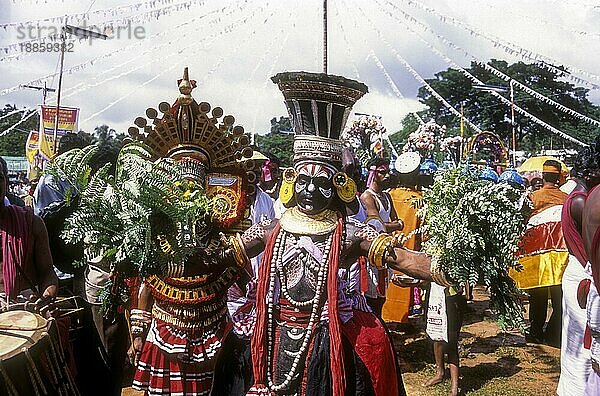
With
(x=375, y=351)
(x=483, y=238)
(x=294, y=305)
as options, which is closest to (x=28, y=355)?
(x=294, y=305)

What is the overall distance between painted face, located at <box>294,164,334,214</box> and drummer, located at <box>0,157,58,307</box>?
4.91ft

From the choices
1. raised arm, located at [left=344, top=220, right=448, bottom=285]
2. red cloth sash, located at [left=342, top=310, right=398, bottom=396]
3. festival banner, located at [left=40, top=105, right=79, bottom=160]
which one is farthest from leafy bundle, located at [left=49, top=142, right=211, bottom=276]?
festival banner, located at [left=40, top=105, right=79, bottom=160]

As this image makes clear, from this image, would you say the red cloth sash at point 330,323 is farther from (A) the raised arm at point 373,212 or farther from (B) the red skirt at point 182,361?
(A) the raised arm at point 373,212

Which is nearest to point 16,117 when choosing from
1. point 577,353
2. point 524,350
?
point 524,350

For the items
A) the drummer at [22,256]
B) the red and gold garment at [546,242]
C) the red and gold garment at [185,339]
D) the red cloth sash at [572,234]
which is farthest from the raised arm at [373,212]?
the drummer at [22,256]

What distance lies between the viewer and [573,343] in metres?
4.10

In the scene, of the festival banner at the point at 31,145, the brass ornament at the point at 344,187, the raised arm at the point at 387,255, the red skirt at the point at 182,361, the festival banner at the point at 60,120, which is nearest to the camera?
the raised arm at the point at 387,255

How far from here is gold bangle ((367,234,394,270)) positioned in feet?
10.6

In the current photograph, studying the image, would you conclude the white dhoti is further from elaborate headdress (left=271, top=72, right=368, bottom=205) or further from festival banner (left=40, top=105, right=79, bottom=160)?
festival banner (left=40, top=105, right=79, bottom=160)

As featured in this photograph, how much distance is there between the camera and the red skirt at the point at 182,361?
3617mm

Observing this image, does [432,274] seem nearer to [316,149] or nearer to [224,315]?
[316,149]

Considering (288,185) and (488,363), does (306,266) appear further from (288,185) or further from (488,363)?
(488,363)

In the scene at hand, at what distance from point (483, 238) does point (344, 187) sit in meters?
0.78

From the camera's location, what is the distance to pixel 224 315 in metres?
3.77
